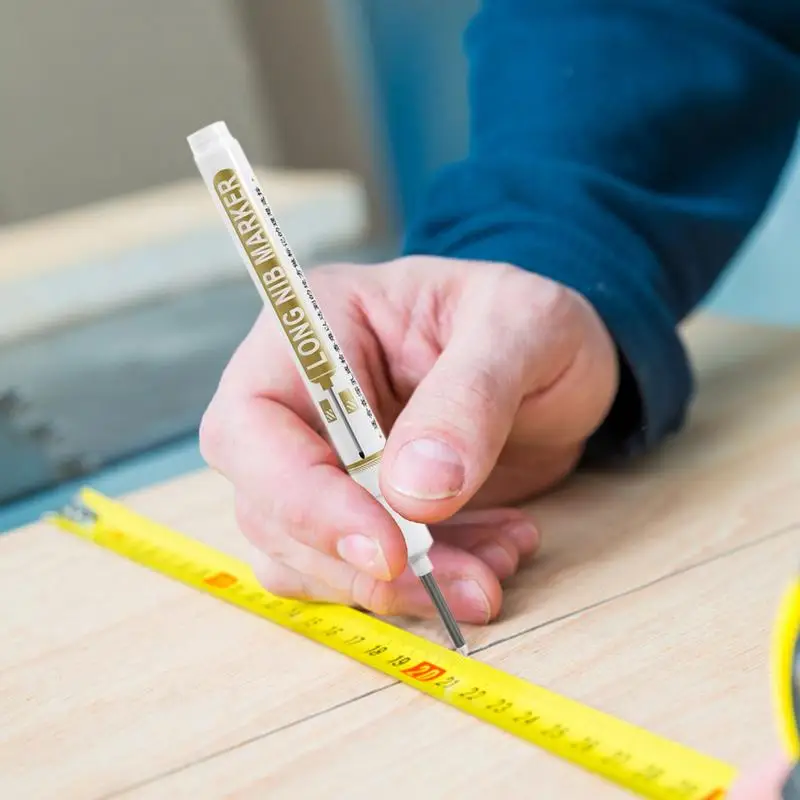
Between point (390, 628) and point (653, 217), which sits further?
point (653, 217)

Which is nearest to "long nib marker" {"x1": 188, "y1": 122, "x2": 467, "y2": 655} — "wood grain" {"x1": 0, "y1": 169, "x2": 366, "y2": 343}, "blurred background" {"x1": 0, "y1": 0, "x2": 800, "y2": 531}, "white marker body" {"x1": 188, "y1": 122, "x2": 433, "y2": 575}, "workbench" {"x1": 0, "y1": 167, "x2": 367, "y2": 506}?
"white marker body" {"x1": 188, "y1": 122, "x2": 433, "y2": 575}

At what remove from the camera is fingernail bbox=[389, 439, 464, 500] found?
16.3 inches

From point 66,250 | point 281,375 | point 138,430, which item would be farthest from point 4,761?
point 66,250

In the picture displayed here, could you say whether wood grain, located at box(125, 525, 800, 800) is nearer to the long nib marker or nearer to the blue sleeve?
the long nib marker

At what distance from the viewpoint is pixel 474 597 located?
1.49 feet

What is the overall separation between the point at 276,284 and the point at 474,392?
0.10m

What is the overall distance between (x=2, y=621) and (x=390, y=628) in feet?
0.70

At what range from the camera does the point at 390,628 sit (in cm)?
46

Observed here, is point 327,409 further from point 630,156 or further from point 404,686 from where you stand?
point 630,156

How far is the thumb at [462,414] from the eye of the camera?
42 centimetres

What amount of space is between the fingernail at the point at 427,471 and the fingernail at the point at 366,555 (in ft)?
0.10

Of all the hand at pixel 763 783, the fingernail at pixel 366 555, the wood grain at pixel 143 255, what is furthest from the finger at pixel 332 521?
the wood grain at pixel 143 255

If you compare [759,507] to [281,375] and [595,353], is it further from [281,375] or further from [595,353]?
[281,375]

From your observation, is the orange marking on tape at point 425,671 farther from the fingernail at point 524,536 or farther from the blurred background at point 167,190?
the blurred background at point 167,190
